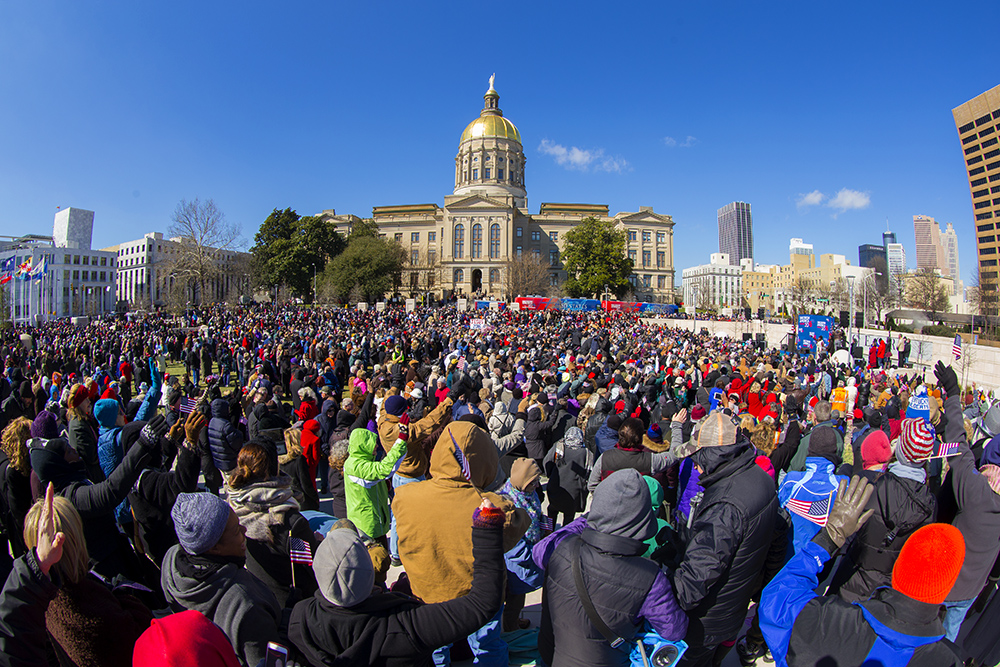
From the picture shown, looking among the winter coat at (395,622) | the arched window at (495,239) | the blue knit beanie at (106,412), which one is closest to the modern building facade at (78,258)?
the arched window at (495,239)

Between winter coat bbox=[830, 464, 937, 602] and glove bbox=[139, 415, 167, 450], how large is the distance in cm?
418

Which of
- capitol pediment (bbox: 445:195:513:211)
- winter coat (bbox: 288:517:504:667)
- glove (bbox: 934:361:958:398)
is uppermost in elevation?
capitol pediment (bbox: 445:195:513:211)

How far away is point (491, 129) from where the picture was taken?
7962cm

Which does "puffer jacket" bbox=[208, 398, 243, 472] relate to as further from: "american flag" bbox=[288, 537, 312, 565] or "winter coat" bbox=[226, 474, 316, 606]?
"american flag" bbox=[288, 537, 312, 565]

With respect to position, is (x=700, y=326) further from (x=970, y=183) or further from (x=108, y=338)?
(x=970, y=183)

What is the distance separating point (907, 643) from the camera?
2066mm

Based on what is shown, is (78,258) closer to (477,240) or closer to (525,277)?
(477,240)

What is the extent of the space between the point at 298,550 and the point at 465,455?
3.66 feet

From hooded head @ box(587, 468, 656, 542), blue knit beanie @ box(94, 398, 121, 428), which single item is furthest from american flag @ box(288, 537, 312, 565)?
blue knit beanie @ box(94, 398, 121, 428)

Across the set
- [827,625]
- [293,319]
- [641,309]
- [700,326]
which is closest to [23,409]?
[827,625]

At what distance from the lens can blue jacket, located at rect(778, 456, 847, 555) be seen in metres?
2.99

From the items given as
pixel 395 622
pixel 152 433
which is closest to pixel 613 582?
pixel 395 622

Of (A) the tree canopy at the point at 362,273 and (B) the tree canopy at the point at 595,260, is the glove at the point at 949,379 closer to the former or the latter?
(A) the tree canopy at the point at 362,273

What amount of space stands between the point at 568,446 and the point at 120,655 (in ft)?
11.8
